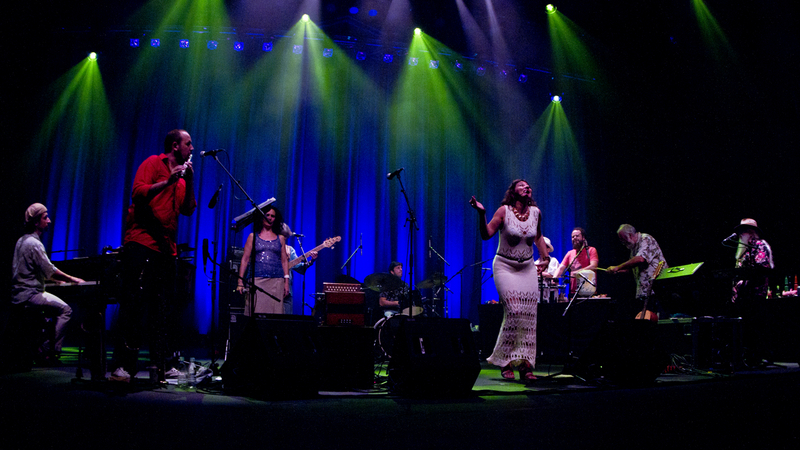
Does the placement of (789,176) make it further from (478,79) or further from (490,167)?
(478,79)

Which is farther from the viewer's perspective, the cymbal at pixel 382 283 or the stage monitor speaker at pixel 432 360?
the cymbal at pixel 382 283

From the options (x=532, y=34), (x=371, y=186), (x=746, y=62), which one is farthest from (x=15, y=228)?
(x=746, y=62)

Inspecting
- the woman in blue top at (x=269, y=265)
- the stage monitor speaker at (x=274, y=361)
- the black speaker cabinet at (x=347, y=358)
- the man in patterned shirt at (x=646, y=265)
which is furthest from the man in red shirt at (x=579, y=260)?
the stage monitor speaker at (x=274, y=361)

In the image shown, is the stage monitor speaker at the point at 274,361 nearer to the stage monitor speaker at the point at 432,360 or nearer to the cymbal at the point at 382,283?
the stage monitor speaker at the point at 432,360

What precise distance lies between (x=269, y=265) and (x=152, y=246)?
239cm

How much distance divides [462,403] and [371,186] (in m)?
9.16

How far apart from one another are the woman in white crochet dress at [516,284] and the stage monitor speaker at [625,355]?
0.59 meters

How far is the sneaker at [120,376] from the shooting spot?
4055mm

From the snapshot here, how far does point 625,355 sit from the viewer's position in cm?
497

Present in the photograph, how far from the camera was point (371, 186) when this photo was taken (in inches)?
498

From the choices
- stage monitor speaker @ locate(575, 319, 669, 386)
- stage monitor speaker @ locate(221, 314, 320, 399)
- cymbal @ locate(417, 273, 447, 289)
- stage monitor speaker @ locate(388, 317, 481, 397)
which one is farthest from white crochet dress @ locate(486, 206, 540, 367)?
cymbal @ locate(417, 273, 447, 289)

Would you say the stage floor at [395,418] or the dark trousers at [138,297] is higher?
the dark trousers at [138,297]

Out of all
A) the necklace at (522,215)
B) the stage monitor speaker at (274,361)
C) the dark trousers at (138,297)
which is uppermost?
the necklace at (522,215)

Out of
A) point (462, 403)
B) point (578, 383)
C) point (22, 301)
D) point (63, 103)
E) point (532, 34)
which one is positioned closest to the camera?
point (462, 403)
